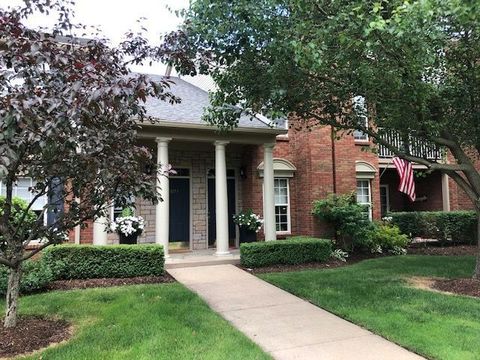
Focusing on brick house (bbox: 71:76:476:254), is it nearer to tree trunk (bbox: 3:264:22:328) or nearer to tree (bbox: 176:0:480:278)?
tree (bbox: 176:0:480:278)

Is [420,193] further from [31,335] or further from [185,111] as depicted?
[31,335]

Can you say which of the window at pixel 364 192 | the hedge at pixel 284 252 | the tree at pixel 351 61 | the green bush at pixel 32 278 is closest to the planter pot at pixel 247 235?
the hedge at pixel 284 252

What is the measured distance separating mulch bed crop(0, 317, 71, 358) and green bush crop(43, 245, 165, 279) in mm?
2727

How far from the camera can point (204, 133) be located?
11.0 meters

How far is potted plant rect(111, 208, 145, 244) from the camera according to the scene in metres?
10.0

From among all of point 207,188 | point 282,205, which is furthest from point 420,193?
point 207,188

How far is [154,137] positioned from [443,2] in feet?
23.6

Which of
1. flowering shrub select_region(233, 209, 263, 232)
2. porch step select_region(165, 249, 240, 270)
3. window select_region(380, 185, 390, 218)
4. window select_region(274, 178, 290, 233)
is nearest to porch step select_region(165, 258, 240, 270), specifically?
porch step select_region(165, 249, 240, 270)

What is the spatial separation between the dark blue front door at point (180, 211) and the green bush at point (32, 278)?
4.73 meters

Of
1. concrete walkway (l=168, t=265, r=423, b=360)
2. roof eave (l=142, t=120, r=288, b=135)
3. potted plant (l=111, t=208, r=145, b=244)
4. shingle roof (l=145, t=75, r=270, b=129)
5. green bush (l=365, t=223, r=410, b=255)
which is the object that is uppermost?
shingle roof (l=145, t=75, r=270, b=129)

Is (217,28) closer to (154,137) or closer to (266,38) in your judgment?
(266,38)

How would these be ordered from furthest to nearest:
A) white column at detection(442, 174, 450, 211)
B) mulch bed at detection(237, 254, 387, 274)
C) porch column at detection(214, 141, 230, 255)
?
white column at detection(442, 174, 450, 211)
porch column at detection(214, 141, 230, 255)
mulch bed at detection(237, 254, 387, 274)

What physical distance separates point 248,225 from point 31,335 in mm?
7118

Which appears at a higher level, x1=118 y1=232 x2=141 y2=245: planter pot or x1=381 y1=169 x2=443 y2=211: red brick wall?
x1=381 y1=169 x2=443 y2=211: red brick wall
